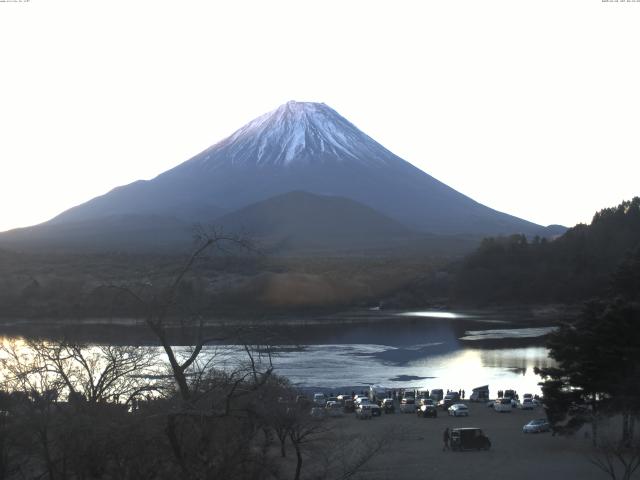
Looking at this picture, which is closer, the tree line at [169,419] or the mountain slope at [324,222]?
the tree line at [169,419]

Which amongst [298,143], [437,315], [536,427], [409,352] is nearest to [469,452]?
[536,427]

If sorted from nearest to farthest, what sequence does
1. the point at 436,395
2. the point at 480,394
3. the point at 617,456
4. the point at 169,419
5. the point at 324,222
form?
the point at 169,419 → the point at 617,456 → the point at 436,395 → the point at 480,394 → the point at 324,222

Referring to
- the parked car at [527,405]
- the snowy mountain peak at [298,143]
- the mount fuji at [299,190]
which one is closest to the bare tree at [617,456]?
the parked car at [527,405]

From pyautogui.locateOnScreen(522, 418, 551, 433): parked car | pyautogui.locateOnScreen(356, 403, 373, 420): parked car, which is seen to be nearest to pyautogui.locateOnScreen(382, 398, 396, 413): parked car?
pyautogui.locateOnScreen(356, 403, 373, 420): parked car

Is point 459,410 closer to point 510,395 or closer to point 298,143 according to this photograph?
point 510,395

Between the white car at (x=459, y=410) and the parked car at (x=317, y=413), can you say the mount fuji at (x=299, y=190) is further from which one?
the parked car at (x=317, y=413)
